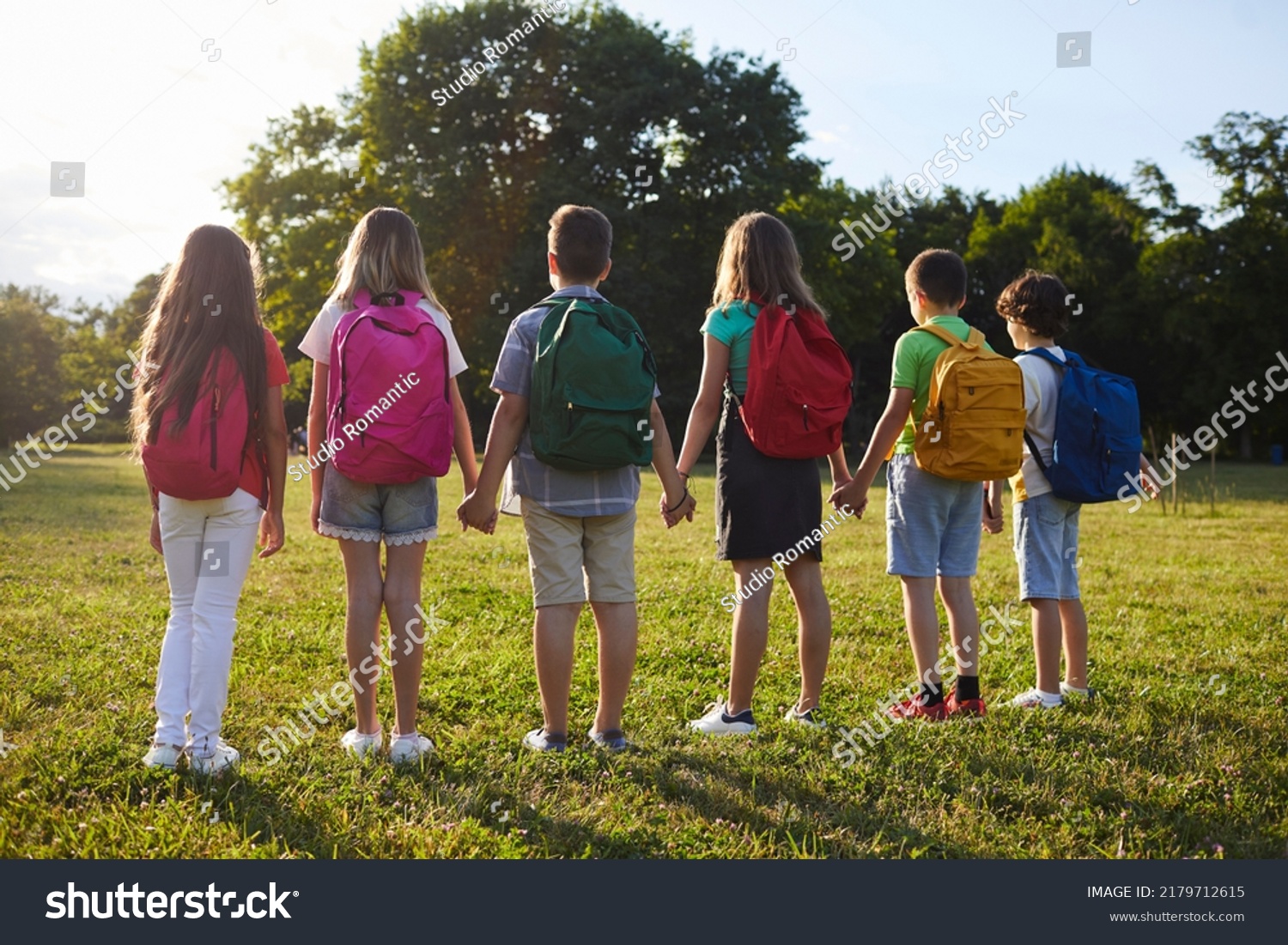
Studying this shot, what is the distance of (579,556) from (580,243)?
127 centimetres

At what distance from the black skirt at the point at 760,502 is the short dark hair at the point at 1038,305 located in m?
1.55

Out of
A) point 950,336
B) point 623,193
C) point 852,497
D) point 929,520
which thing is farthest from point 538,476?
point 623,193

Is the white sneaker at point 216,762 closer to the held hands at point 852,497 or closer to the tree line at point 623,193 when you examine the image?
the held hands at point 852,497

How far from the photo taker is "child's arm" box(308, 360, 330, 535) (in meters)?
4.15

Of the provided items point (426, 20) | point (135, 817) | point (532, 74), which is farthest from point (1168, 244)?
point (135, 817)

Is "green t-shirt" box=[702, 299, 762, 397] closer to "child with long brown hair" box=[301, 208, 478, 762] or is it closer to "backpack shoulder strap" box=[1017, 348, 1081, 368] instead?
"child with long brown hair" box=[301, 208, 478, 762]

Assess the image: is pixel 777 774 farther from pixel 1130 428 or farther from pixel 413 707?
pixel 1130 428

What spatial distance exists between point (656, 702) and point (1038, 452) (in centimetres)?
221

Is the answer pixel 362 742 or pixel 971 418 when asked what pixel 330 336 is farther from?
pixel 971 418

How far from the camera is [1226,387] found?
140ft

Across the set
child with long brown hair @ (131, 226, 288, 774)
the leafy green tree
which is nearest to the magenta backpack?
child with long brown hair @ (131, 226, 288, 774)

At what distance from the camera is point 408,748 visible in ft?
13.8

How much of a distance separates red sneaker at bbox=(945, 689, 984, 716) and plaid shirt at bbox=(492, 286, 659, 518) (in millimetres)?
1939

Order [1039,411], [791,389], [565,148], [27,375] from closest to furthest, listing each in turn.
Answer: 1. [791,389]
2. [1039,411]
3. [565,148]
4. [27,375]
